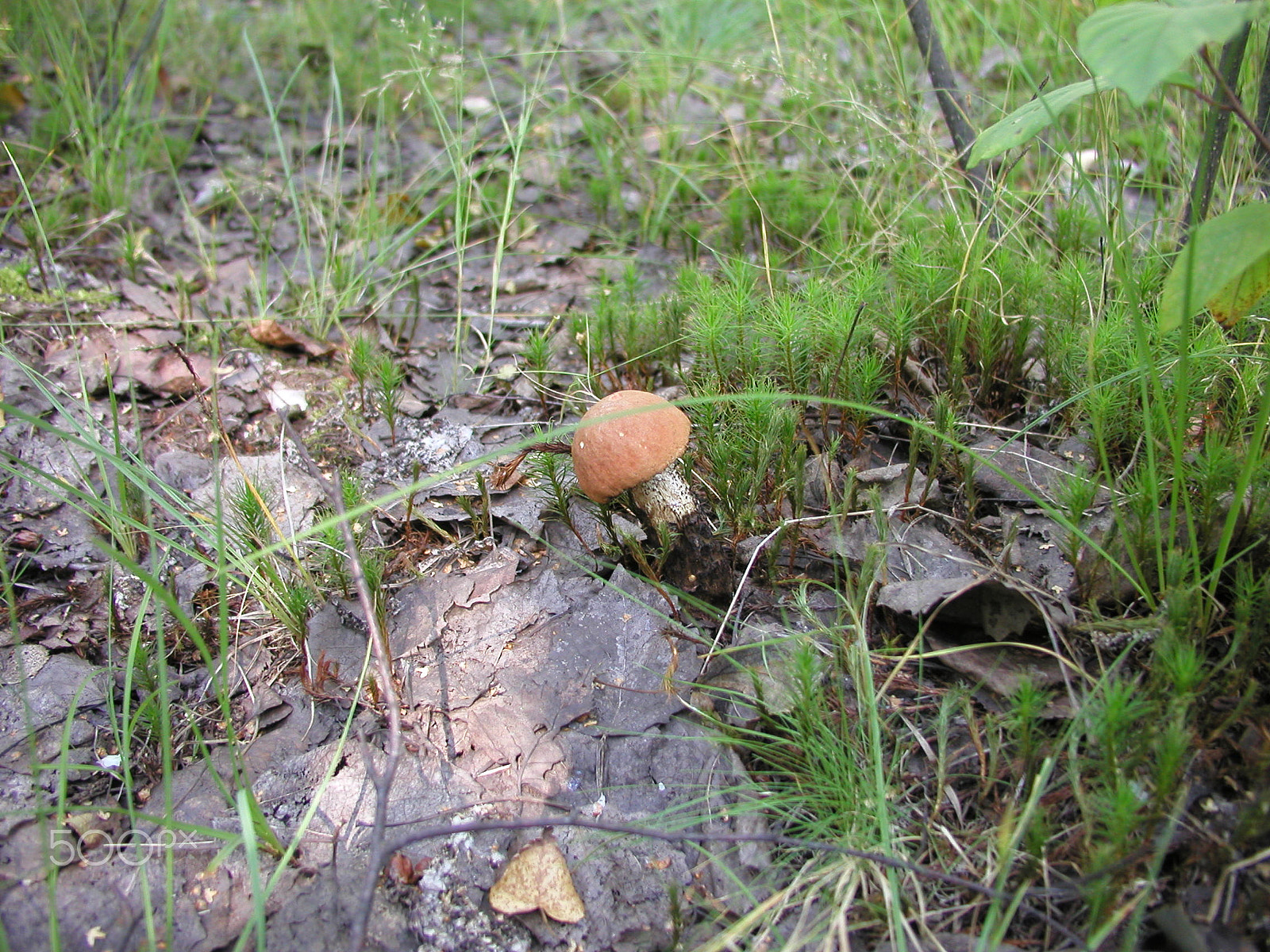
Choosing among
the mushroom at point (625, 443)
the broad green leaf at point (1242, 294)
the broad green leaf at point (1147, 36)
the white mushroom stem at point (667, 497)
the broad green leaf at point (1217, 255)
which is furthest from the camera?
the white mushroom stem at point (667, 497)

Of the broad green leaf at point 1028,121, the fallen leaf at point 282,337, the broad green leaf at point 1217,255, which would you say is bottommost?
the fallen leaf at point 282,337

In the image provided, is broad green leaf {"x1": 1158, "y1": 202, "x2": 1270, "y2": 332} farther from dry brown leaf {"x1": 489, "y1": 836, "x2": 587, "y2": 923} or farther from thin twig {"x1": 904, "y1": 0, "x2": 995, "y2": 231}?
dry brown leaf {"x1": 489, "y1": 836, "x2": 587, "y2": 923}

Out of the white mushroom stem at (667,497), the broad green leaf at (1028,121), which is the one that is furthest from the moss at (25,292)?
the broad green leaf at (1028,121)

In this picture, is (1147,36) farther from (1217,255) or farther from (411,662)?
(411,662)

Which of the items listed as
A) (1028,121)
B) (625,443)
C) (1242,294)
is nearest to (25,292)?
(625,443)

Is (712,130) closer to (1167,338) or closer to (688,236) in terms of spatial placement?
(688,236)
